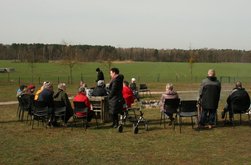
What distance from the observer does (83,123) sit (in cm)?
1248

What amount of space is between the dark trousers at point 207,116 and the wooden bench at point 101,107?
3.02 meters

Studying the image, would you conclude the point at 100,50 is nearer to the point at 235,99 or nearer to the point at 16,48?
the point at 16,48

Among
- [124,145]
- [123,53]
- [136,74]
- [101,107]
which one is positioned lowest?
[136,74]

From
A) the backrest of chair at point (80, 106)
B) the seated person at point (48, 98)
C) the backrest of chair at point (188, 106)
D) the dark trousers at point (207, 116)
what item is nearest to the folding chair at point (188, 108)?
the backrest of chair at point (188, 106)

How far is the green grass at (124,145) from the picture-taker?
7.77 metres

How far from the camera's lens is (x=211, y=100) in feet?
36.9

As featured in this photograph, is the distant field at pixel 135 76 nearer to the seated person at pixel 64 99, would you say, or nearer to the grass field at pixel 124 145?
the seated person at pixel 64 99

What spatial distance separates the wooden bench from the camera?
1258 cm

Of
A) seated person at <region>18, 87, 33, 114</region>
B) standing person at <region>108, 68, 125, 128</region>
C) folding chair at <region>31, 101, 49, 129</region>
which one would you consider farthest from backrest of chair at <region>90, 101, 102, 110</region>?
seated person at <region>18, 87, 33, 114</region>

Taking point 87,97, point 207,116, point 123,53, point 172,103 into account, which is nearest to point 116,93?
point 87,97

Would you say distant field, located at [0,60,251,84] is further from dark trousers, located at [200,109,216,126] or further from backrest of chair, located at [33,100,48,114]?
dark trousers, located at [200,109,216,126]

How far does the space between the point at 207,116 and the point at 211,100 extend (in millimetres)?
627

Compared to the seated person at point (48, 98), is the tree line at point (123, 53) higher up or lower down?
higher up

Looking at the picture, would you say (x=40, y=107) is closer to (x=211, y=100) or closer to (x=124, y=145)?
(x=124, y=145)
